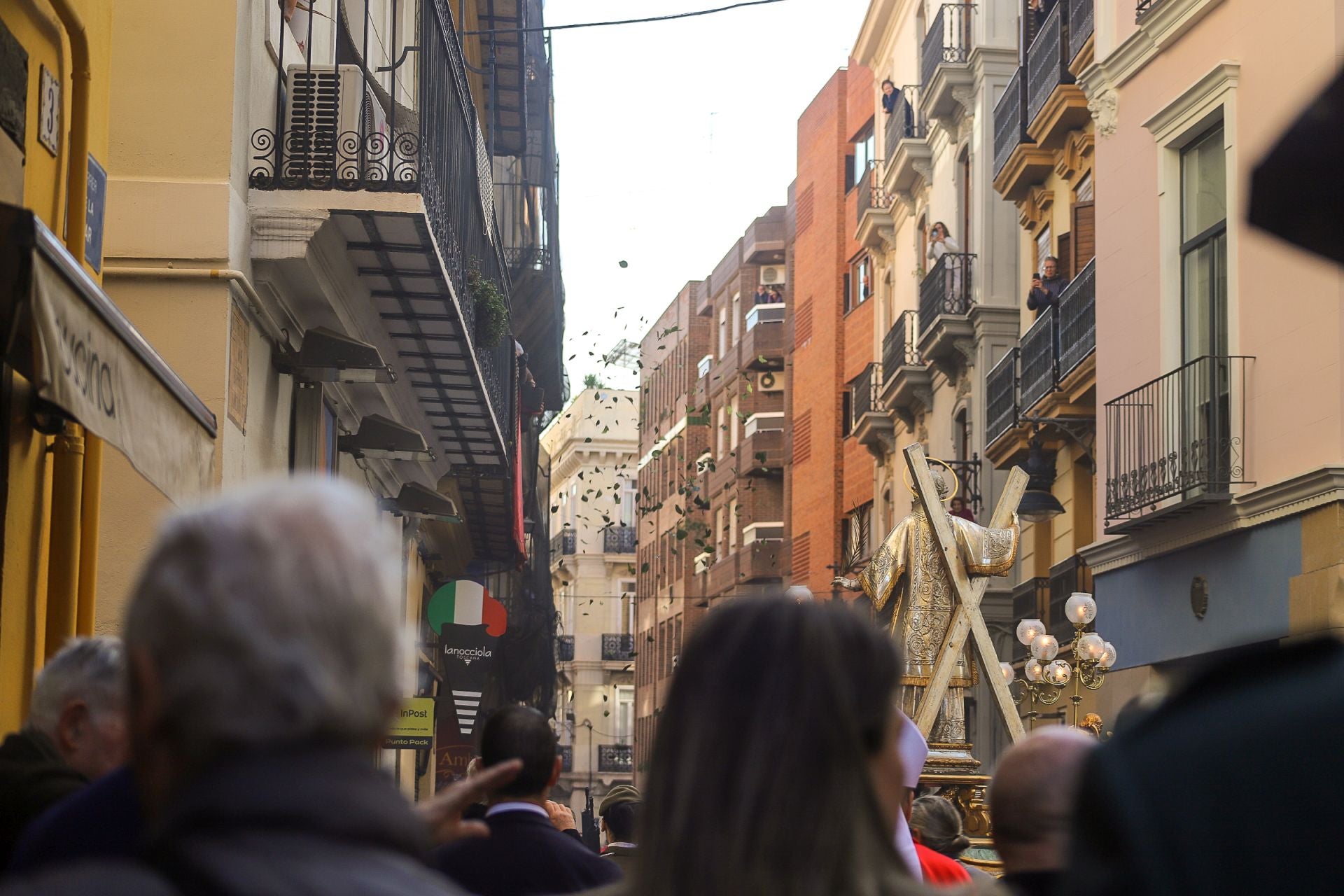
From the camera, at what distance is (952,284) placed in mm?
29984

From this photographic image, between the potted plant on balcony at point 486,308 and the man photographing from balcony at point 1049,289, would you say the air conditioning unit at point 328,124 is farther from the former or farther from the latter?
the man photographing from balcony at point 1049,289

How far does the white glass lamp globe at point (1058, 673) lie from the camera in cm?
1627

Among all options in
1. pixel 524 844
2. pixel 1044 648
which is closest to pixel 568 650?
pixel 1044 648

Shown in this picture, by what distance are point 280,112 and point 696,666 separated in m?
9.92

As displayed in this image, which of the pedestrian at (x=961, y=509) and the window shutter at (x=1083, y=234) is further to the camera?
the pedestrian at (x=961, y=509)

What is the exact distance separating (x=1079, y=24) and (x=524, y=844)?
18.6 meters

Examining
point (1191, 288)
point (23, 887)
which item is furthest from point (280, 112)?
point (23, 887)

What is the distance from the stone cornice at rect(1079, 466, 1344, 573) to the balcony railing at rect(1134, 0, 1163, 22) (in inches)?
188

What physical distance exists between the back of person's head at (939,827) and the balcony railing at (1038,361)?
51.9 ft

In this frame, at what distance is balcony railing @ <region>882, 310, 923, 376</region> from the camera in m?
33.8

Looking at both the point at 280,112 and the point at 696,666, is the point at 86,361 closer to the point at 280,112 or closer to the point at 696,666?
the point at 696,666


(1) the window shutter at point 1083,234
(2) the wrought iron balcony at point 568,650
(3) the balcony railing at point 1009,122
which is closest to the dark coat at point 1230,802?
(1) the window shutter at point 1083,234

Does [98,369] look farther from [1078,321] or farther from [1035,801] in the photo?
[1078,321]

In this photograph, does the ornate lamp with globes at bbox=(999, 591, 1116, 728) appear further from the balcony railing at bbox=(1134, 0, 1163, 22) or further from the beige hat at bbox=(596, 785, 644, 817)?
the balcony railing at bbox=(1134, 0, 1163, 22)
